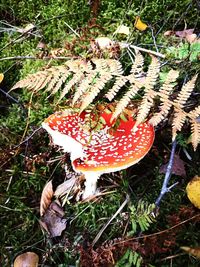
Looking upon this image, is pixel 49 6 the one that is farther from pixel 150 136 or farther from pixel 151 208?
pixel 151 208

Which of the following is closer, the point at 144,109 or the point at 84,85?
the point at 144,109

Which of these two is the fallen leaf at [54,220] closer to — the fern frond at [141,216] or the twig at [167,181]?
the fern frond at [141,216]

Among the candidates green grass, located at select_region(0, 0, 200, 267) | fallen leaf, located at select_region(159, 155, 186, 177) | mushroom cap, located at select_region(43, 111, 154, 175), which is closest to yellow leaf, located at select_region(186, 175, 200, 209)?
green grass, located at select_region(0, 0, 200, 267)

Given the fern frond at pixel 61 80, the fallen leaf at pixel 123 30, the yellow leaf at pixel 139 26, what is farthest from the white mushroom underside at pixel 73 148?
the yellow leaf at pixel 139 26

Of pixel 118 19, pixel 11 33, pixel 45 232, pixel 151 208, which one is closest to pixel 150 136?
pixel 151 208

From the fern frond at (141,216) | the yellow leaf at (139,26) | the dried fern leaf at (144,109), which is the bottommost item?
the fern frond at (141,216)

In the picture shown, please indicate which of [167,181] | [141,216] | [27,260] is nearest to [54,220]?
[27,260]

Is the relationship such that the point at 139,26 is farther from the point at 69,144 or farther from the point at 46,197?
the point at 46,197

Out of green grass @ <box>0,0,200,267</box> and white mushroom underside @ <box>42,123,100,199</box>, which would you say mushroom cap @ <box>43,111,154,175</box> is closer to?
white mushroom underside @ <box>42,123,100,199</box>
